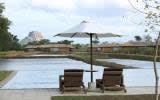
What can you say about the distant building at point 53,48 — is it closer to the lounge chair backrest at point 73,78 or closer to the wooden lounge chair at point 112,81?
the wooden lounge chair at point 112,81

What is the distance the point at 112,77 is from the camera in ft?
49.7

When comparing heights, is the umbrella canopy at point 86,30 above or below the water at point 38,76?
above

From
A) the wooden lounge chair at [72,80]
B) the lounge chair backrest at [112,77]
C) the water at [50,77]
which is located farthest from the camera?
the water at [50,77]

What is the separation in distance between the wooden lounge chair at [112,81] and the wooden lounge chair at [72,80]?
64cm

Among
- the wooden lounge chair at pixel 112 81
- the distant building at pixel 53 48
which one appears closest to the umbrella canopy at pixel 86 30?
the wooden lounge chair at pixel 112 81

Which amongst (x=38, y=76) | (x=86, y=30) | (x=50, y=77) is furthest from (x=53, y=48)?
(x=86, y=30)

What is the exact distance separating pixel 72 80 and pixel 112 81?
46.0 inches

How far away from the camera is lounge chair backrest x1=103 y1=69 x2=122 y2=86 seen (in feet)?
49.4

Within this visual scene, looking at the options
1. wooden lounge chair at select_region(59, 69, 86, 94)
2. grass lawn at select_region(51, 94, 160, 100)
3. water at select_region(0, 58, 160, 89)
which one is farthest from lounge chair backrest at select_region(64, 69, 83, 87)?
water at select_region(0, 58, 160, 89)

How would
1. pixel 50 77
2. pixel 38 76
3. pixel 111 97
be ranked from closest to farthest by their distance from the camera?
1. pixel 111 97
2. pixel 50 77
3. pixel 38 76

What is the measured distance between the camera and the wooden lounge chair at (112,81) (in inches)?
593

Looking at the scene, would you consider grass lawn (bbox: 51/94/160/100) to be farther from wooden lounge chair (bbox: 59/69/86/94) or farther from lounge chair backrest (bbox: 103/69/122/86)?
lounge chair backrest (bbox: 103/69/122/86)

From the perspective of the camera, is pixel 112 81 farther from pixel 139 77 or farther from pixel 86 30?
pixel 139 77

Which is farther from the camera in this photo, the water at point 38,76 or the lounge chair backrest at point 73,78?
the water at point 38,76
